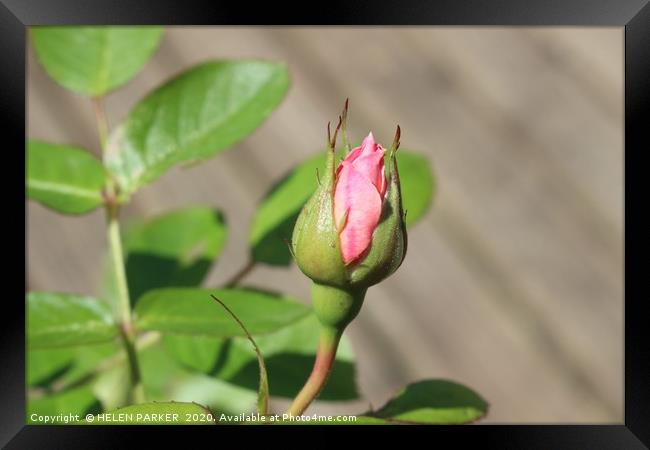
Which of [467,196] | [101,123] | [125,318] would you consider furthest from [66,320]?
[467,196]

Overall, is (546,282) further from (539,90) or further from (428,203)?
(428,203)

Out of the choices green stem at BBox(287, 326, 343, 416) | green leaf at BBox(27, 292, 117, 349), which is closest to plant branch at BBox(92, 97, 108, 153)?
green leaf at BBox(27, 292, 117, 349)

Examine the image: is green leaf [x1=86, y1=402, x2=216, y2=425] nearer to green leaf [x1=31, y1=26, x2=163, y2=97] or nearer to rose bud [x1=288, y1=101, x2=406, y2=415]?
rose bud [x1=288, y1=101, x2=406, y2=415]

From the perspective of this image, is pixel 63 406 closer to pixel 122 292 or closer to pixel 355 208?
pixel 122 292

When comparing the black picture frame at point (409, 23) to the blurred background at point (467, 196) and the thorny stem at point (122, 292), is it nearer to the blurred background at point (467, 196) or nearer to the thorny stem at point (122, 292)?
the thorny stem at point (122, 292)

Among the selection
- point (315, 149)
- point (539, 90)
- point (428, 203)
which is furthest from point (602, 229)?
point (428, 203)
